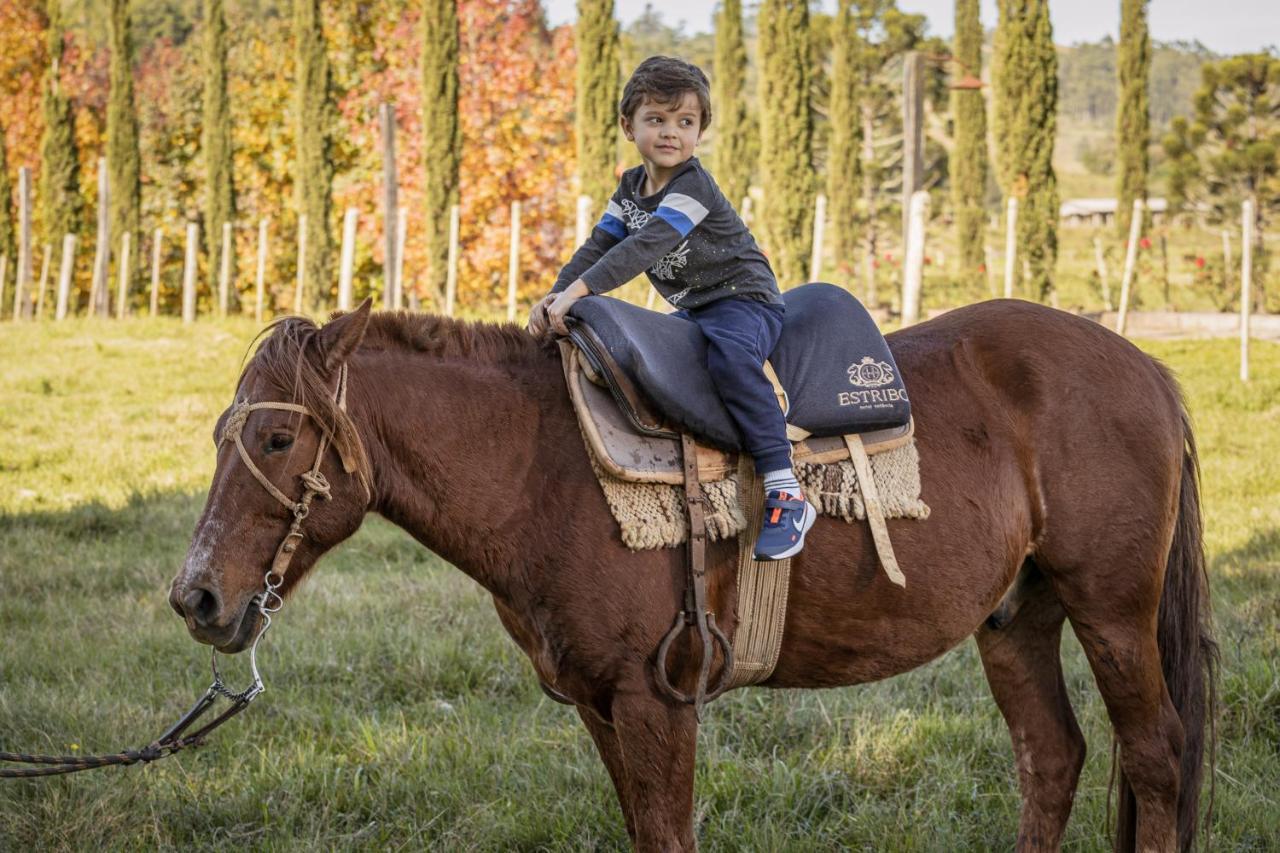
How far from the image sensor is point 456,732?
3.96 metres

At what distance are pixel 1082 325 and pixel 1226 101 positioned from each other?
24813mm

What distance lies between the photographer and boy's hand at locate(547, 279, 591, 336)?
2.62 m

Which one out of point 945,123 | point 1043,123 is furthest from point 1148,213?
point 945,123

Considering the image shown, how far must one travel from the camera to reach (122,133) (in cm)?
2352

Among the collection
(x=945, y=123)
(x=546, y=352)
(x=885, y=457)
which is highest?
(x=945, y=123)

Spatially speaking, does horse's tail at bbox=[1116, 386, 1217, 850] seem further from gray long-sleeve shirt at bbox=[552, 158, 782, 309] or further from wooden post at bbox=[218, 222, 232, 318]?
wooden post at bbox=[218, 222, 232, 318]

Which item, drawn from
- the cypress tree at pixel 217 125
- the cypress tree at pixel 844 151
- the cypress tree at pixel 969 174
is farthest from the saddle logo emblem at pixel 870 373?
the cypress tree at pixel 217 125

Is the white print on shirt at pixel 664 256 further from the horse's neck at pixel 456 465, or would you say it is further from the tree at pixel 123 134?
the tree at pixel 123 134

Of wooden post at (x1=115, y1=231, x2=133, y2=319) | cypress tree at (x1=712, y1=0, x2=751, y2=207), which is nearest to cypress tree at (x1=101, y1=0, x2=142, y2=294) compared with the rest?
wooden post at (x1=115, y1=231, x2=133, y2=319)

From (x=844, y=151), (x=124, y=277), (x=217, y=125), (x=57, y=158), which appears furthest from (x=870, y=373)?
(x=57, y=158)

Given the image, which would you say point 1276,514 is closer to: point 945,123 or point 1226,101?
point 1226,101

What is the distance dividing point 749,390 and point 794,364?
1.01 feet

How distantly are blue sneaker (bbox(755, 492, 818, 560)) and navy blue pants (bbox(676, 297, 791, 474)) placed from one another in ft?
0.28

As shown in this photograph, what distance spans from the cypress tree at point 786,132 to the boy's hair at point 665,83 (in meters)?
17.5
